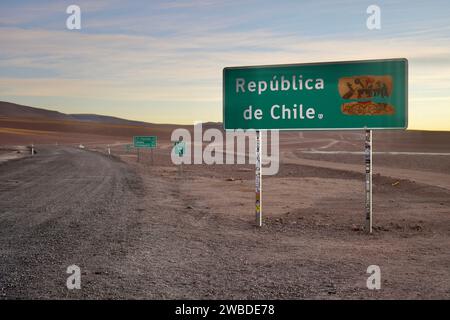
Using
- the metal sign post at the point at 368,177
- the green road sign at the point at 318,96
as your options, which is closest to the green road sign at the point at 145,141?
the green road sign at the point at 318,96

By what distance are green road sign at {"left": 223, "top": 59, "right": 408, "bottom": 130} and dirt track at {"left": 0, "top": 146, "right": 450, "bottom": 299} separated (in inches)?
96.7

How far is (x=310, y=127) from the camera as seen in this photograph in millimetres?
11336

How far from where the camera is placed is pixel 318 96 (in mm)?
11344

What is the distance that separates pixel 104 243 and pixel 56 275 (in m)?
2.37

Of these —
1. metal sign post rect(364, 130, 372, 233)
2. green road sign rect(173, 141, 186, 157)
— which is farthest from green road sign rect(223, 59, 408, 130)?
green road sign rect(173, 141, 186, 157)

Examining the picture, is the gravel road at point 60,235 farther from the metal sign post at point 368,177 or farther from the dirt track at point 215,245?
the metal sign post at point 368,177

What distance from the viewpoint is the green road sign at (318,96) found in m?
10.8

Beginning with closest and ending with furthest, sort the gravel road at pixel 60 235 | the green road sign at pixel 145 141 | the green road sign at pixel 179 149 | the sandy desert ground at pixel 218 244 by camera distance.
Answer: the sandy desert ground at pixel 218 244 → the gravel road at pixel 60 235 → the green road sign at pixel 179 149 → the green road sign at pixel 145 141

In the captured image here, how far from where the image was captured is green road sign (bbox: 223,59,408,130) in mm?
10812

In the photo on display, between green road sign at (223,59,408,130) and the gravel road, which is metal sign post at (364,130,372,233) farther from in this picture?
the gravel road

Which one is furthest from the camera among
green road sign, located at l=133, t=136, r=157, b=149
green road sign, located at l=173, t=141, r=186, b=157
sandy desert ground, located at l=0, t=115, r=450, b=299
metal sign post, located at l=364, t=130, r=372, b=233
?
green road sign, located at l=133, t=136, r=157, b=149

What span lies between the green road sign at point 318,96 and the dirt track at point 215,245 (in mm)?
2456
